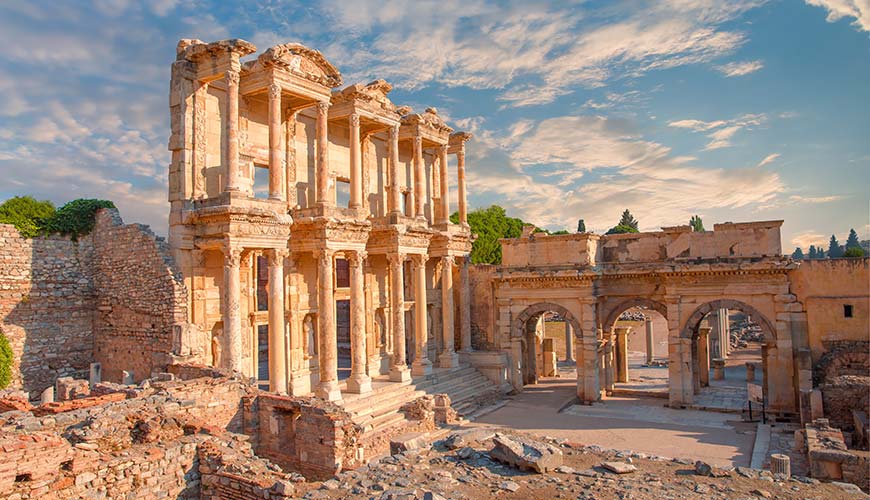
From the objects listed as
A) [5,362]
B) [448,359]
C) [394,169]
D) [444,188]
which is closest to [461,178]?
[444,188]

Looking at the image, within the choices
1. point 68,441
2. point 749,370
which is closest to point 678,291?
point 749,370

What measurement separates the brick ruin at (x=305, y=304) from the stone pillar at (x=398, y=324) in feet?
0.28

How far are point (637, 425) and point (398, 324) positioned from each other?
999 centimetres

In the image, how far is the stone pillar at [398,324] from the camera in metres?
24.4

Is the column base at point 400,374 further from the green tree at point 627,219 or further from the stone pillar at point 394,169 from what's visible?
the green tree at point 627,219

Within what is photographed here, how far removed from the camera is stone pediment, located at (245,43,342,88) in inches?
773

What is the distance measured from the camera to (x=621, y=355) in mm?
Result: 30969

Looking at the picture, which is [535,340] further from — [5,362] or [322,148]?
[5,362]

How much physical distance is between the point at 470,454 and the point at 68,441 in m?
7.13

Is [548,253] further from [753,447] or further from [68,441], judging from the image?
[68,441]

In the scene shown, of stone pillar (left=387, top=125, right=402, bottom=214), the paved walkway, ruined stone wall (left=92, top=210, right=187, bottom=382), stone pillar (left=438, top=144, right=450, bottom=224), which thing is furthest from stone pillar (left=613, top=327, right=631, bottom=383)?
ruined stone wall (left=92, top=210, right=187, bottom=382)

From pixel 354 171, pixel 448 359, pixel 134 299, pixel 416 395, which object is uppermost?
pixel 354 171

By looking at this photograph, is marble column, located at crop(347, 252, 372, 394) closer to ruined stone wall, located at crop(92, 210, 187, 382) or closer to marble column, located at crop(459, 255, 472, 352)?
ruined stone wall, located at crop(92, 210, 187, 382)

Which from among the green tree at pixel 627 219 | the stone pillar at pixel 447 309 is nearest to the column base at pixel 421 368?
the stone pillar at pixel 447 309
